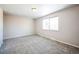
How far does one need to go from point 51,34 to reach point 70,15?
7.81ft

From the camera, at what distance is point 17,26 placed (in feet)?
26.4

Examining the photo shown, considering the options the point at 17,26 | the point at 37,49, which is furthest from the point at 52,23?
the point at 17,26

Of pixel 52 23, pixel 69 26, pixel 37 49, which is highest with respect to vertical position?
pixel 52 23

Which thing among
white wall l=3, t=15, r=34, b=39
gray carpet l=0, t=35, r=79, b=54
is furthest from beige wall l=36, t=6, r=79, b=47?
white wall l=3, t=15, r=34, b=39

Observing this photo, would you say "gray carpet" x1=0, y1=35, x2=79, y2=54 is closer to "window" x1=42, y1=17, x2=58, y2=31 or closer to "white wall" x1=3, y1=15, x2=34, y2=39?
"window" x1=42, y1=17, x2=58, y2=31

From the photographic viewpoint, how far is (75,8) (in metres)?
3.96

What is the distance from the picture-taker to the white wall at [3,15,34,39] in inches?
281

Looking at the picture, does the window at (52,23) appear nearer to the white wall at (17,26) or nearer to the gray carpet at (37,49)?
the gray carpet at (37,49)

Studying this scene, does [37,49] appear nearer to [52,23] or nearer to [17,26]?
[52,23]

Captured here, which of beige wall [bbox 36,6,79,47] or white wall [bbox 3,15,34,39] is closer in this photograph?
beige wall [bbox 36,6,79,47]

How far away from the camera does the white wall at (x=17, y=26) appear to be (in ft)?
23.4
